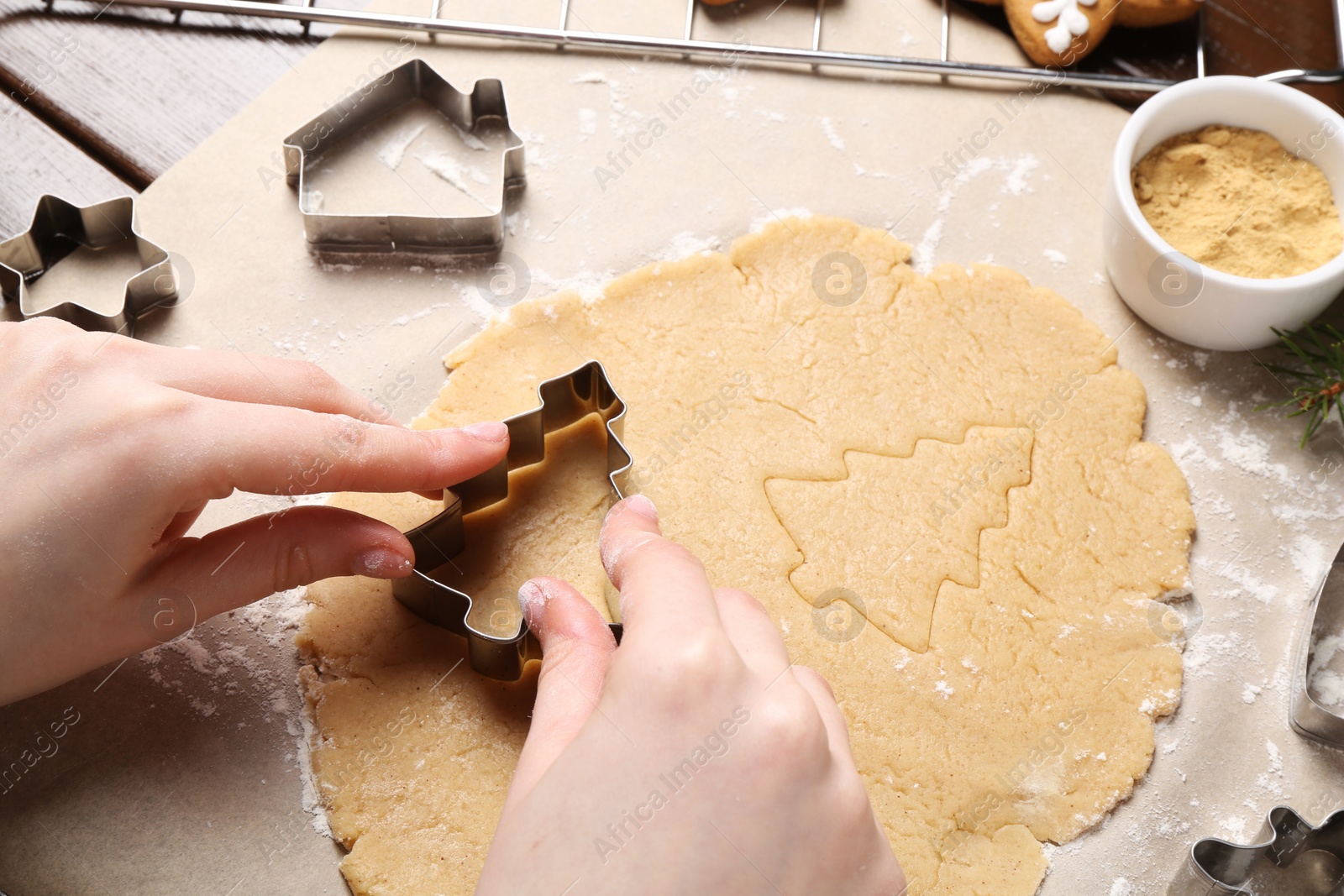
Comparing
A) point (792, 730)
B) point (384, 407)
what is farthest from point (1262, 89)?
point (384, 407)

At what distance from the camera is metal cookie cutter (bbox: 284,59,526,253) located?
5.07 feet

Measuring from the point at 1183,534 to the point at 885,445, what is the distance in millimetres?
425

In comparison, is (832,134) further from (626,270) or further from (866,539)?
(866,539)

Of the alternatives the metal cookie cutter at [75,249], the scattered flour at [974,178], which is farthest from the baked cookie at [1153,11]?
the metal cookie cutter at [75,249]

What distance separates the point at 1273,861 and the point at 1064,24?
1223 mm

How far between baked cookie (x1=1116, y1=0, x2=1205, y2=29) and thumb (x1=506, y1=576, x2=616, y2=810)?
4.14ft

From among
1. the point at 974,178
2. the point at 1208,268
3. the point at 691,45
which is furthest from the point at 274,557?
the point at 1208,268

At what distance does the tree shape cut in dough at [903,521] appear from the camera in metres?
1.37

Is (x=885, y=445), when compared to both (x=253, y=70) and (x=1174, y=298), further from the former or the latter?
(x=253, y=70)

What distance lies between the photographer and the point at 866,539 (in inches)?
54.9

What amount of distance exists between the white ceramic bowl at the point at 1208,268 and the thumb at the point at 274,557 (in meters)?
1.08

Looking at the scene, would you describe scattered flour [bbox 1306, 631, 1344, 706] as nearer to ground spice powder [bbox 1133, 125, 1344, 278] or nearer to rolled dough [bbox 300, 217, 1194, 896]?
rolled dough [bbox 300, 217, 1194, 896]

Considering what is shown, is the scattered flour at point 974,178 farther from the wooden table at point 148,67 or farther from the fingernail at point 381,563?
the fingernail at point 381,563

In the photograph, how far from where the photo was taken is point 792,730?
3.44 feet
